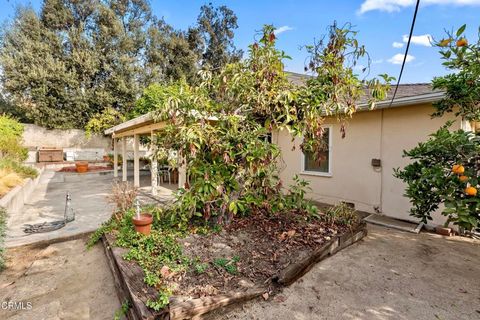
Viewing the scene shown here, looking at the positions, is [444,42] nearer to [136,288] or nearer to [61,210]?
[136,288]

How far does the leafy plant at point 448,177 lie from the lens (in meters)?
2.32

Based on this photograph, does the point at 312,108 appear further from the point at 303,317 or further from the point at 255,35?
the point at 303,317

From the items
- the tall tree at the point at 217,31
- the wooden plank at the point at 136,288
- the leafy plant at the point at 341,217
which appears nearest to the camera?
the wooden plank at the point at 136,288

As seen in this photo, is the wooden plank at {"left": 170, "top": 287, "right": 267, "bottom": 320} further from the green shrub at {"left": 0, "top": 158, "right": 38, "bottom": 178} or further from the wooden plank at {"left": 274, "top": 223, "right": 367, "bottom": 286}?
the green shrub at {"left": 0, "top": 158, "right": 38, "bottom": 178}

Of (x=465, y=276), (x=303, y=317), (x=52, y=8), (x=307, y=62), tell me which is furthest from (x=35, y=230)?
(x=52, y=8)

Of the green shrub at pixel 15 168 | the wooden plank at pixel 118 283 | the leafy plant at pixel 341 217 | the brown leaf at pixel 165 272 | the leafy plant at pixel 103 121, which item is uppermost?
the leafy plant at pixel 103 121

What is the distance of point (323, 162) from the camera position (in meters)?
6.73

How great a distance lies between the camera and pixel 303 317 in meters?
2.44

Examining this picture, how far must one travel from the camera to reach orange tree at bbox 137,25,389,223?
3512mm

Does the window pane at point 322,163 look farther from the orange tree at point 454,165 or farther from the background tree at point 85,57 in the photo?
the background tree at point 85,57

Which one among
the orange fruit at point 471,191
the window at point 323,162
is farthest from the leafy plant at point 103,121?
the orange fruit at point 471,191

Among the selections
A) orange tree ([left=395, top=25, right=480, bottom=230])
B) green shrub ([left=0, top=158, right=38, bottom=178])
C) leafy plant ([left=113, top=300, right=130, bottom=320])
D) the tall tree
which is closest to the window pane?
orange tree ([left=395, top=25, right=480, bottom=230])

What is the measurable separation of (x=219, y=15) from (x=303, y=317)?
2482 cm

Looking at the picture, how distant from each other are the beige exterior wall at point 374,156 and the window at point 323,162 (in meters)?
0.11
